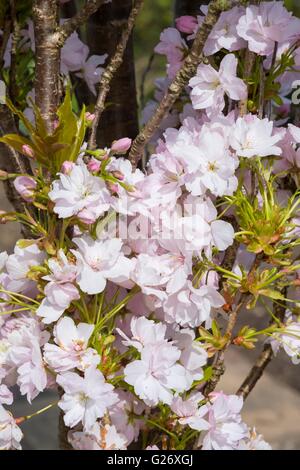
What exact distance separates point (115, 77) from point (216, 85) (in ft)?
1.13

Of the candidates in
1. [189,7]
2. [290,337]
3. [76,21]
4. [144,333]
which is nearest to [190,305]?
[144,333]

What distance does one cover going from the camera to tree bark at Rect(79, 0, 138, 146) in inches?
51.9

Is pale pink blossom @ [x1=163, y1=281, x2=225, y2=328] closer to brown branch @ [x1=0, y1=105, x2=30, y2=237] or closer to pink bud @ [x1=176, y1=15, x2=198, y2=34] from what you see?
brown branch @ [x1=0, y1=105, x2=30, y2=237]

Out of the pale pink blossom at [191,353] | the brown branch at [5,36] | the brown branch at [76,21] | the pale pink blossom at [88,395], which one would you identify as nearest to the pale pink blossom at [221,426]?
the pale pink blossom at [191,353]

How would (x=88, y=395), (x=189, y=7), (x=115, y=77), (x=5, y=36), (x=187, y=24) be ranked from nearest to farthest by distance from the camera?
(x=88, y=395) < (x=187, y=24) < (x=5, y=36) < (x=115, y=77) < (x=189, y=7)

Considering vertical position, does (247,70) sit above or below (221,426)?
above

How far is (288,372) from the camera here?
2.73 metres

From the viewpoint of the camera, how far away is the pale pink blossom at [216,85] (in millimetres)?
A: 1000

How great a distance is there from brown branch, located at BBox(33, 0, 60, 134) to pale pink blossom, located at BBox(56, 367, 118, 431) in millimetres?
312

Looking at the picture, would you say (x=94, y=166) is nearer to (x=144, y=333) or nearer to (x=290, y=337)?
(x=144, y=333)

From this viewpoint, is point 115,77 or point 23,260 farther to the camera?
point 115,77

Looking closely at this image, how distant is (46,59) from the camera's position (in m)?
1.01

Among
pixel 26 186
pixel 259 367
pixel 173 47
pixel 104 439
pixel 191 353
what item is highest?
pixel 173 47
